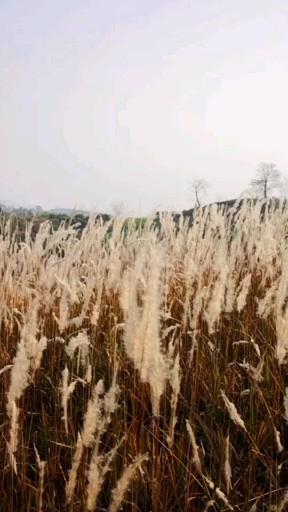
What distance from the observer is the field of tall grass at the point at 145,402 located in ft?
4.91

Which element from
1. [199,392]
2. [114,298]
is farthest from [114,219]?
[199,392]

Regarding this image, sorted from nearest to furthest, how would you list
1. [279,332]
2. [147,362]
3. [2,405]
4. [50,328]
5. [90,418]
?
[90,418]
[147,362]
[279,332]
[2,405]
[50,328]

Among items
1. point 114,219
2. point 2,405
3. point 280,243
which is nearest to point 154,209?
point 114,219

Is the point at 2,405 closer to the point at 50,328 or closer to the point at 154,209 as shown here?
the point at 50,328

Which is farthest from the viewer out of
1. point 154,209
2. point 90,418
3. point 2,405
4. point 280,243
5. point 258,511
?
point 280,243

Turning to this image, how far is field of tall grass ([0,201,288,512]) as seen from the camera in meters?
1.50

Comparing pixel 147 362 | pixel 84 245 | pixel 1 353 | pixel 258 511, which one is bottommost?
pixel 258 511

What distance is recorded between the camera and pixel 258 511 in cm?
193

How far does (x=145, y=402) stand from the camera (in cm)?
223

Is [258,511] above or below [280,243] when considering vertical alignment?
below

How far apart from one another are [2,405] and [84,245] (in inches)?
71.0

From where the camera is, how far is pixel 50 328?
3281mm

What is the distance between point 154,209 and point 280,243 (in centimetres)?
114

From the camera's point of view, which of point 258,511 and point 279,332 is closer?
point 279,332
